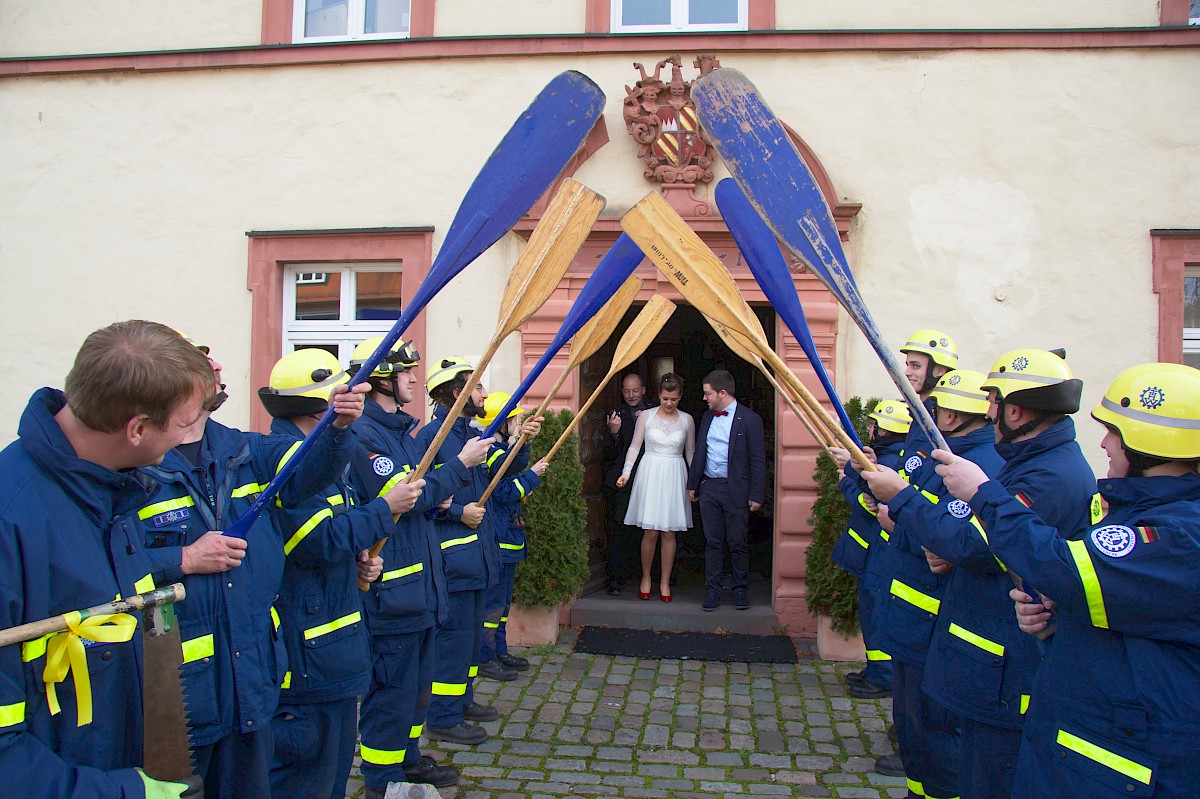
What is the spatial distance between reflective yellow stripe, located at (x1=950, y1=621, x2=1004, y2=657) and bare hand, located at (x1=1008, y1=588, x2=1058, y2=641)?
0.48m

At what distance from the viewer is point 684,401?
10805 millimetres

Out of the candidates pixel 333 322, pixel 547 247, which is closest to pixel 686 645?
pixel 333 322

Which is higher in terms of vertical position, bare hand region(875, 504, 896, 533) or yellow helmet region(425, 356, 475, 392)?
yellow helmet region(425, 356, 475, 392)

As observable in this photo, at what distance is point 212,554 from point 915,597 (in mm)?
2907

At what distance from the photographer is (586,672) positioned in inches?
244

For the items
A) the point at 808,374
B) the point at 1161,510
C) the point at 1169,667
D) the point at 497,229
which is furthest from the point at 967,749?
the point at 808,374

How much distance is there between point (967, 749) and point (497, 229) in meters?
2.67

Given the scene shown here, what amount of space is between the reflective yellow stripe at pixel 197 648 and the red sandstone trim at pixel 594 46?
6031 millimetres

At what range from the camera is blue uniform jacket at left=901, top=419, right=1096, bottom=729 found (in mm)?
2842

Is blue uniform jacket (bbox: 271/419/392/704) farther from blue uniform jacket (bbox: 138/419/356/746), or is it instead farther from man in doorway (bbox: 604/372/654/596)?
man in doorway (bbox: 604/372/654/596)

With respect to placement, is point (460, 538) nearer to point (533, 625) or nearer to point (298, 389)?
point (298, 389)

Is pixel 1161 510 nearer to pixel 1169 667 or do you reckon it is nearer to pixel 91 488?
pixel 1169 667

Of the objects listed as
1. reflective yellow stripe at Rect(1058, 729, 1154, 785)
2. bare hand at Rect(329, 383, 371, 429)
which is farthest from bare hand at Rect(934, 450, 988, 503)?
bare hand at Rect(329, 383, 371, 429)

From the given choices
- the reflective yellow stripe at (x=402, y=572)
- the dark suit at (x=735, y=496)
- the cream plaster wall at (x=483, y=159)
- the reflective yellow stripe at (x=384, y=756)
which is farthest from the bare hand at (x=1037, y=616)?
the dark suit at (x=735, y=496)
